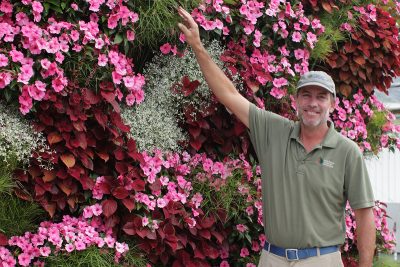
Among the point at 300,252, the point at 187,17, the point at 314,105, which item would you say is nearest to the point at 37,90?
the point at 187,17

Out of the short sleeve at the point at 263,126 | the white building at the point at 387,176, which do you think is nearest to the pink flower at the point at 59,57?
the short sleeve at the point at 263,126

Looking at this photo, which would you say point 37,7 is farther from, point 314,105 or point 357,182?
point 357,182

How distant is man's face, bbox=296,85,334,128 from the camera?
2.86m

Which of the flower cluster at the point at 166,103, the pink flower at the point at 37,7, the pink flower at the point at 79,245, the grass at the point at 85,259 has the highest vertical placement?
the pink flower at the point at 37,7

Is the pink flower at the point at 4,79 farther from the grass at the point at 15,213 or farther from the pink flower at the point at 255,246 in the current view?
the pink flower at the point at 255,246

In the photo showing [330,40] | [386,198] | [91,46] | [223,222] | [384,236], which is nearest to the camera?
[91,46]

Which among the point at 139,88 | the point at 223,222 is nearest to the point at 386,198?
the point at 223,222

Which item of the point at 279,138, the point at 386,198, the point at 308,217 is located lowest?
the point at 386,198

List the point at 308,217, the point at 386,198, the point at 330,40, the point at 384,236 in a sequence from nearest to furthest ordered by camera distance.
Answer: the point at 308,217 → the point at 330,40 → the point at 384,236 → the point at 386,198

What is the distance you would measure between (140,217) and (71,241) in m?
0.35

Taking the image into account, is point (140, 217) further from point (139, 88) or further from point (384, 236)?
point (384, 236)

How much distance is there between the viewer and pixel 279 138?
9.74 ft

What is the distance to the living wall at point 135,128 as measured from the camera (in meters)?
2.87

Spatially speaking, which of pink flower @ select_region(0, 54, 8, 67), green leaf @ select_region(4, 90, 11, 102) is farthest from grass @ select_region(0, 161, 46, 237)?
pink flower @ select_region(0, 54, 8, 67)
